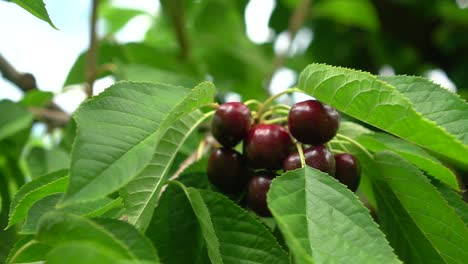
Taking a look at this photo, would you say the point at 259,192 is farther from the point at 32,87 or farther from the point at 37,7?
the point at 32,87

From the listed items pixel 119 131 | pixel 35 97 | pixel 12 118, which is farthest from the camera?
pixel 35 97

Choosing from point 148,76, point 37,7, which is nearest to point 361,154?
point 37,7

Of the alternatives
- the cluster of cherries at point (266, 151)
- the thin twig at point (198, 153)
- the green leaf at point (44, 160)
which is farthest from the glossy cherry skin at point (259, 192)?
the green leaf at point (44, 160)

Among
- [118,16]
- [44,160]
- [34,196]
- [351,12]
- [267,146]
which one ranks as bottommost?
[44,160]

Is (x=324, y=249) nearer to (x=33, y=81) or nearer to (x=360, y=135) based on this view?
(x=360, y=135)

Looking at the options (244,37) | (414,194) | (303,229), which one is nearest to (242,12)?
(244,37)

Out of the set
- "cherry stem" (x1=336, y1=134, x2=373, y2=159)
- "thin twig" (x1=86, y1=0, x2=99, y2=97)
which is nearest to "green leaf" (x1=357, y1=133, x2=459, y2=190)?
"cherry stem" (x1=336, y1=134, x2=373, y2=159)

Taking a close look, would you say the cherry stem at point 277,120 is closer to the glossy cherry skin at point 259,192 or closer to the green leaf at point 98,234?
the glossy cherry skin at point 259,192

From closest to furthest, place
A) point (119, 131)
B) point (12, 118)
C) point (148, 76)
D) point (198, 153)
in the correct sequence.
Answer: point (119, 131) < point (198, 153) < point (12, 118) < point (148, 76)
